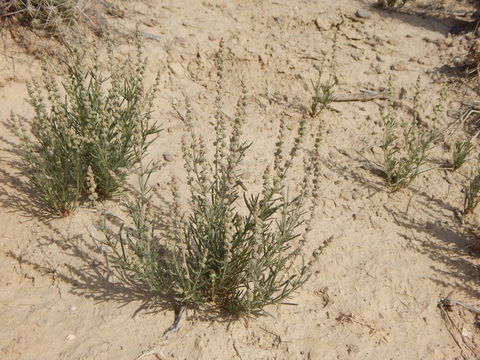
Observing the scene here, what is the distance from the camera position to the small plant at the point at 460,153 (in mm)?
3971

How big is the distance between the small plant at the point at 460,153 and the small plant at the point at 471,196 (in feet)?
1.28

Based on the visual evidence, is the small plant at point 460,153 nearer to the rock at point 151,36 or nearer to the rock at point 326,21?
the rock at point 326,21

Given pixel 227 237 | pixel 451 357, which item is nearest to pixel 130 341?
pixel 227 237

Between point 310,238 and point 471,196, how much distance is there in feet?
5.09

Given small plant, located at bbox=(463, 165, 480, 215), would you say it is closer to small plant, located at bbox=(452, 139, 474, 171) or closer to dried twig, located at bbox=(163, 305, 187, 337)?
small plant, located at bbox=(452, 139, 474, 171)

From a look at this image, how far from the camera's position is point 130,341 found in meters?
2.49

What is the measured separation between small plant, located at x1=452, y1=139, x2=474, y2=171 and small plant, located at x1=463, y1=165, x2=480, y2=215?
1.28 feet

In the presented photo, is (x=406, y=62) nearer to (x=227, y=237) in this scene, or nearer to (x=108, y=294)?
(x=227, y=237)

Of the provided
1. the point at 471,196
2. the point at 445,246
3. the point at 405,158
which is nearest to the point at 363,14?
the point at 405,158

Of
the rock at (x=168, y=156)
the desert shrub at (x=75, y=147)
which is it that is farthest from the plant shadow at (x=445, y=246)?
the desert shrub at (x=75, y=147)

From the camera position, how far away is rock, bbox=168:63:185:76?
4625 millimetres

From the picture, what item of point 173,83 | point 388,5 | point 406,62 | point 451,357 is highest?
point 388,5

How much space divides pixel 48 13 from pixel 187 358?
3.84 metres

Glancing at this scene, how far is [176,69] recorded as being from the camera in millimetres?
4645
